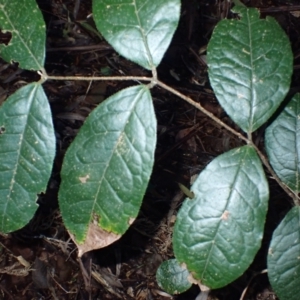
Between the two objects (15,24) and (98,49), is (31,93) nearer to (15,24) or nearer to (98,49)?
(15,24)

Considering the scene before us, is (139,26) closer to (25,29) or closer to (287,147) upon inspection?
(25,29)

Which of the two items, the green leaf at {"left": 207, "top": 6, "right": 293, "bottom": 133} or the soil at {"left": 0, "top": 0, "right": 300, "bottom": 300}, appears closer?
the green leaf at {"left": 207, "top": 6, "right": 293, "bottom": 133}

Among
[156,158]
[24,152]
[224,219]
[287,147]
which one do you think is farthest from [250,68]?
[156,158]

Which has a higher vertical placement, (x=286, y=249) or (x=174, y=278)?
(x=286, y=249)

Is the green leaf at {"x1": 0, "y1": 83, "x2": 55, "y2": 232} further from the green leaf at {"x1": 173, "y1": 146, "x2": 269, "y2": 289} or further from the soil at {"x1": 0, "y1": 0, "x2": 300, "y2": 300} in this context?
the soil at {"x1": 0, "y1": 0, "x2": 300, "y2": 300}

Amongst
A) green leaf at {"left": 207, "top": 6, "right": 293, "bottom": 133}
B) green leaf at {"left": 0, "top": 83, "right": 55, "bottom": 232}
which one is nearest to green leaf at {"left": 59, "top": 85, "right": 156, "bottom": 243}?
green leaf at {"left": 0, "top": 83, "right": 55, "bottom": 232}
